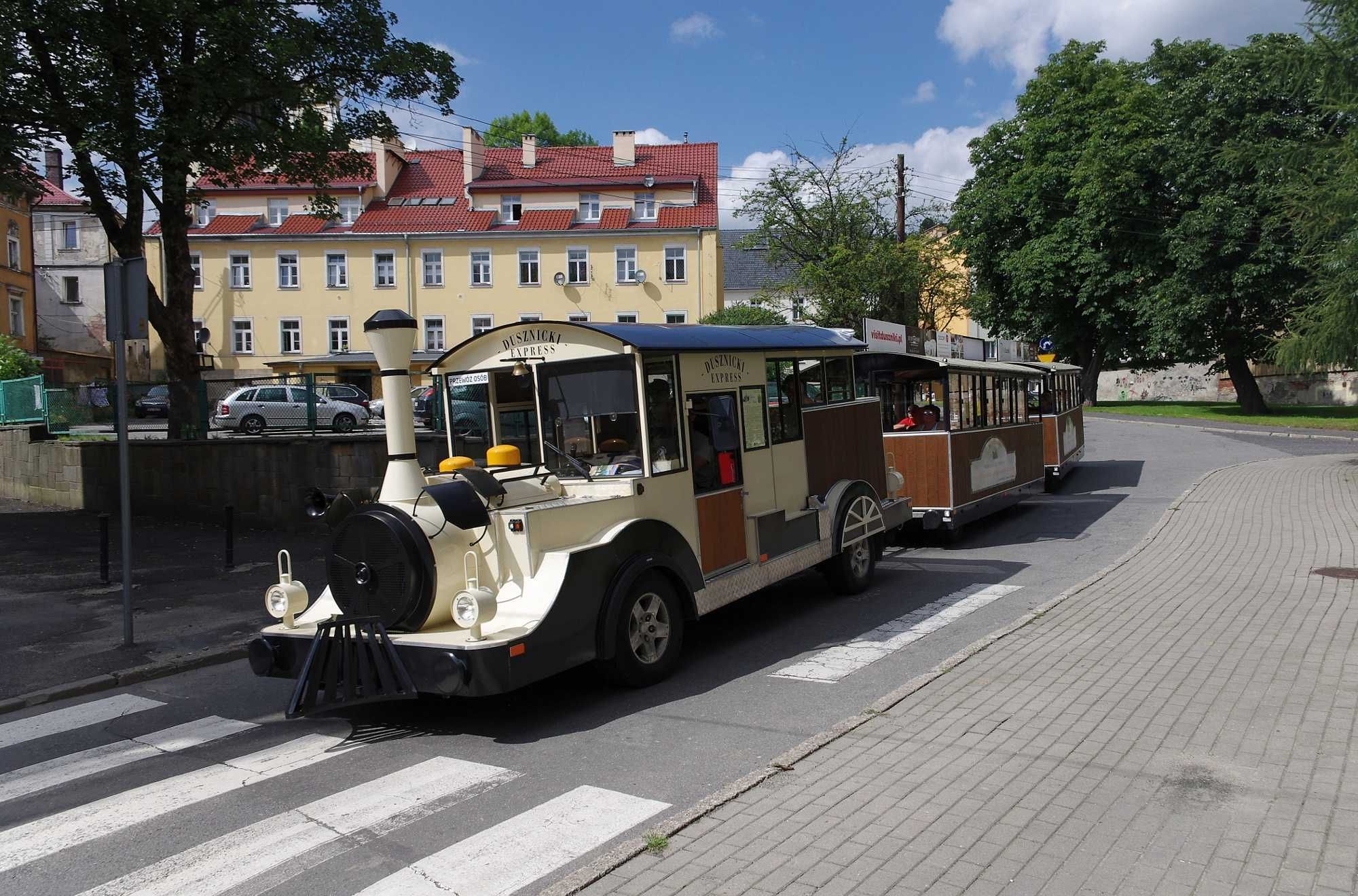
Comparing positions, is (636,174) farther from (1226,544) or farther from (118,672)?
(118,672)

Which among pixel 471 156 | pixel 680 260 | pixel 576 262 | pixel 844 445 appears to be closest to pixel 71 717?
pixel 844 445

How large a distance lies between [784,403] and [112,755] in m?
5.49

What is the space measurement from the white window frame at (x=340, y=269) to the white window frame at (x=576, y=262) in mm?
9806

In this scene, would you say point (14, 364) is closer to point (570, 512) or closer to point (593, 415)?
point (593, 415)

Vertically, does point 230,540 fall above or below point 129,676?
above

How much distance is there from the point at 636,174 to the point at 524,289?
24.2ft

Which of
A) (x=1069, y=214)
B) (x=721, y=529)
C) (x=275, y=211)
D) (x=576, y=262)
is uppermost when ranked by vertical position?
(x=275, y=211)

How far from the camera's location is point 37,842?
15.4 ft

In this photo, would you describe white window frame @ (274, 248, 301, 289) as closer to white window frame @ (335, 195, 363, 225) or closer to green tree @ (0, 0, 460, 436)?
white window frame @ (335, 195, 363, 225)

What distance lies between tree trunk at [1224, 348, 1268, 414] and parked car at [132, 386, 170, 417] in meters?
37.9

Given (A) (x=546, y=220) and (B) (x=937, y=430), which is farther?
(A) (x=546, y=220)

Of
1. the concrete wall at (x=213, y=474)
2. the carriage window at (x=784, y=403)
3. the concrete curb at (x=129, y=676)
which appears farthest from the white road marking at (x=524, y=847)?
the concrete wall at (x=213, y=474)

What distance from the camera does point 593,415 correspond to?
7.37m

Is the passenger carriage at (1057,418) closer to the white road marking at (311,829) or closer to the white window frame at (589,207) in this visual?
Answer: the white road marking at (311,829)
